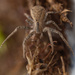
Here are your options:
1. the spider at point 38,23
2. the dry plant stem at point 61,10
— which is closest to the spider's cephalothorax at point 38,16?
the spider at point 38,23

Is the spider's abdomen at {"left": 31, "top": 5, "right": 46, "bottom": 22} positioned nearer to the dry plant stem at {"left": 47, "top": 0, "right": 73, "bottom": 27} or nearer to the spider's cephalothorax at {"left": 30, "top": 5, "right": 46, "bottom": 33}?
the spider's cephalothorax at {"left": 30, "top": 5, "right": 46, "bottom": 33}

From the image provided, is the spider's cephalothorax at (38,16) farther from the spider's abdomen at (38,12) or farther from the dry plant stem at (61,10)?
the dry plant stem at (61,10)

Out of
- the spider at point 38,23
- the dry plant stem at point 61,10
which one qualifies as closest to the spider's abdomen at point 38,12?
the spider at point 38,23

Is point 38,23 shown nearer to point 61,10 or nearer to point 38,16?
point 38,16

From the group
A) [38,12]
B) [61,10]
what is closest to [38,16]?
[38,12]

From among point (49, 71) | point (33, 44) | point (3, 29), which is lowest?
point (49, 71)

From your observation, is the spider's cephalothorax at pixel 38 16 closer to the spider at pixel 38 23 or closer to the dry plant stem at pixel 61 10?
the spider at pixel 38 23

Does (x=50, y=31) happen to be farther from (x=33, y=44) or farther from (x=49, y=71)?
(x=49, y=71)

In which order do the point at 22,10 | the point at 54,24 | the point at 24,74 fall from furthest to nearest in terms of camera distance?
the point at 22,10 → the point at 54,24 → the point at 24,74

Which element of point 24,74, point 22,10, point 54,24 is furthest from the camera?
point 22,10

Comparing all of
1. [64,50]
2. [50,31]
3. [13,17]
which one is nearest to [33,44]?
[50,31]

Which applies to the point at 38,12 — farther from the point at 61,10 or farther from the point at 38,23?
the point at 61,10
